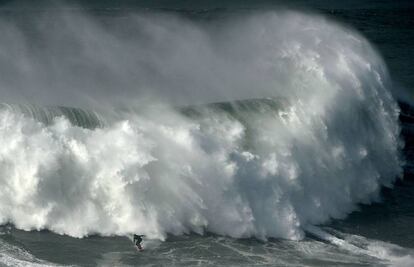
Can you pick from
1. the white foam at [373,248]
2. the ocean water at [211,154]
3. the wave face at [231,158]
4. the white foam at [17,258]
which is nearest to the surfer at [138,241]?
the ocean water at [211,154]

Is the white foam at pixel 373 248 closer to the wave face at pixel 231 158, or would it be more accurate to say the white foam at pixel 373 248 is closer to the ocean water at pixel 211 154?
the ocean water at pixel 211 154

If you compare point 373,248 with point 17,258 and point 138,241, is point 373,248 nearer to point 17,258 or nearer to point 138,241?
point 138,241

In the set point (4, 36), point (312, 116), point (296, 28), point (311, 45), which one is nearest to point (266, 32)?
point (296, 28)

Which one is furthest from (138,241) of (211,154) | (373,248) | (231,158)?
(373,248)

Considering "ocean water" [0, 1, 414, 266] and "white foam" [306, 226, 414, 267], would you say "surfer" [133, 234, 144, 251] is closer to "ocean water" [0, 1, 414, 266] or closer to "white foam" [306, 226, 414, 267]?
"ocean water" [0, 1, 414, 266]

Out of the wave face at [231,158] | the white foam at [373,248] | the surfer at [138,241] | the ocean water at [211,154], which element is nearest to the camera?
the white foam at [373,248]

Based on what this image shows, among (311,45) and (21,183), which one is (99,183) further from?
(311,45)
